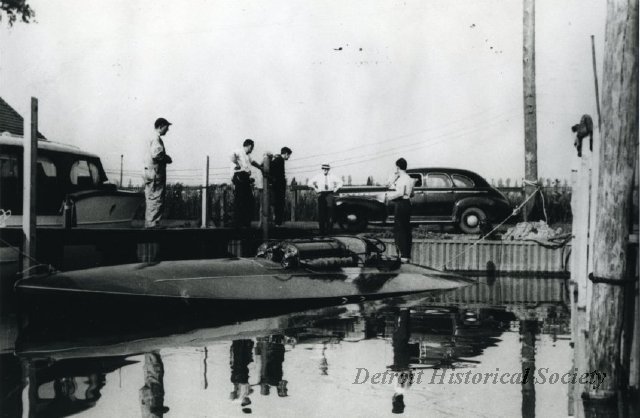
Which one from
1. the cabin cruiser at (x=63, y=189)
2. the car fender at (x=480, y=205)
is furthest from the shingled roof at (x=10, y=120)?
the car fender at (x=480, y=205)

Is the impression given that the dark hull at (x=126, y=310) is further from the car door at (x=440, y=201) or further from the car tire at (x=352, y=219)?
the car door at (x=440, y=201)

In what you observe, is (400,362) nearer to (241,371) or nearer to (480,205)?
(241,371)

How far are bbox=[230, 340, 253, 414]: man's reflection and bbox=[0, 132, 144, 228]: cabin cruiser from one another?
581 cm

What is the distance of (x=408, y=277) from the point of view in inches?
483

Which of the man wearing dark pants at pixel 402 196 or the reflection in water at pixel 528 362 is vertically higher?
the man wearing dark pants at pixel 402 196

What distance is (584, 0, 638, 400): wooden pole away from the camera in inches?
218

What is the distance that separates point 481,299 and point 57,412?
7.90m

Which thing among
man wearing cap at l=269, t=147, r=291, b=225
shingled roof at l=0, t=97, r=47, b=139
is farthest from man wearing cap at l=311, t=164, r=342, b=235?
shingled roof at l=0, t=97, r=47, b=139

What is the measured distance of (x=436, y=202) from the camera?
18016 mm

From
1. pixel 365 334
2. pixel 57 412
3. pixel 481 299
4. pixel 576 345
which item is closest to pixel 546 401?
pixel 576 345

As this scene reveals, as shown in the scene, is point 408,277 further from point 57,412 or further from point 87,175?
point 57,412

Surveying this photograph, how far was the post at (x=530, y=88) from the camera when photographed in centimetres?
1734

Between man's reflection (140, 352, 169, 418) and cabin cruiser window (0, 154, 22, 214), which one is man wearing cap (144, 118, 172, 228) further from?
man's reflection (140, 352, 169, 418)

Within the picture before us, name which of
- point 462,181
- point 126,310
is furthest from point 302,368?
point 462,181
